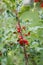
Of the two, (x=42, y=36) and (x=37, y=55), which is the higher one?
(x=42, y=36)

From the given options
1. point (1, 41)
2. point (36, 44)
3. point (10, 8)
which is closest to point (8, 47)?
point (1, 41)

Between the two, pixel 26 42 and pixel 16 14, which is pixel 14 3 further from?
pixel 26 42

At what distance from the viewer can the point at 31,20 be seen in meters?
1.50

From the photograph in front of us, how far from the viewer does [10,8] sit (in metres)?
1.31

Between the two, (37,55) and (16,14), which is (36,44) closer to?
(37,55)

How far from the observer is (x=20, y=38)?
138cm

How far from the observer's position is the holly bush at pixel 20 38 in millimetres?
1366

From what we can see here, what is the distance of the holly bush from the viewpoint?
4.48 ft

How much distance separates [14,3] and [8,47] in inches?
11.0

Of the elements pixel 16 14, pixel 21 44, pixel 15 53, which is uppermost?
pixel 16 14

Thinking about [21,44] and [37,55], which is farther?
[37,55]

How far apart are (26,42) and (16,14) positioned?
0.17 m

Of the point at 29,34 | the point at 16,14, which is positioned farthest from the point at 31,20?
the point at 16,14

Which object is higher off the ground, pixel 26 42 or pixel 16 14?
pixel 16 14
